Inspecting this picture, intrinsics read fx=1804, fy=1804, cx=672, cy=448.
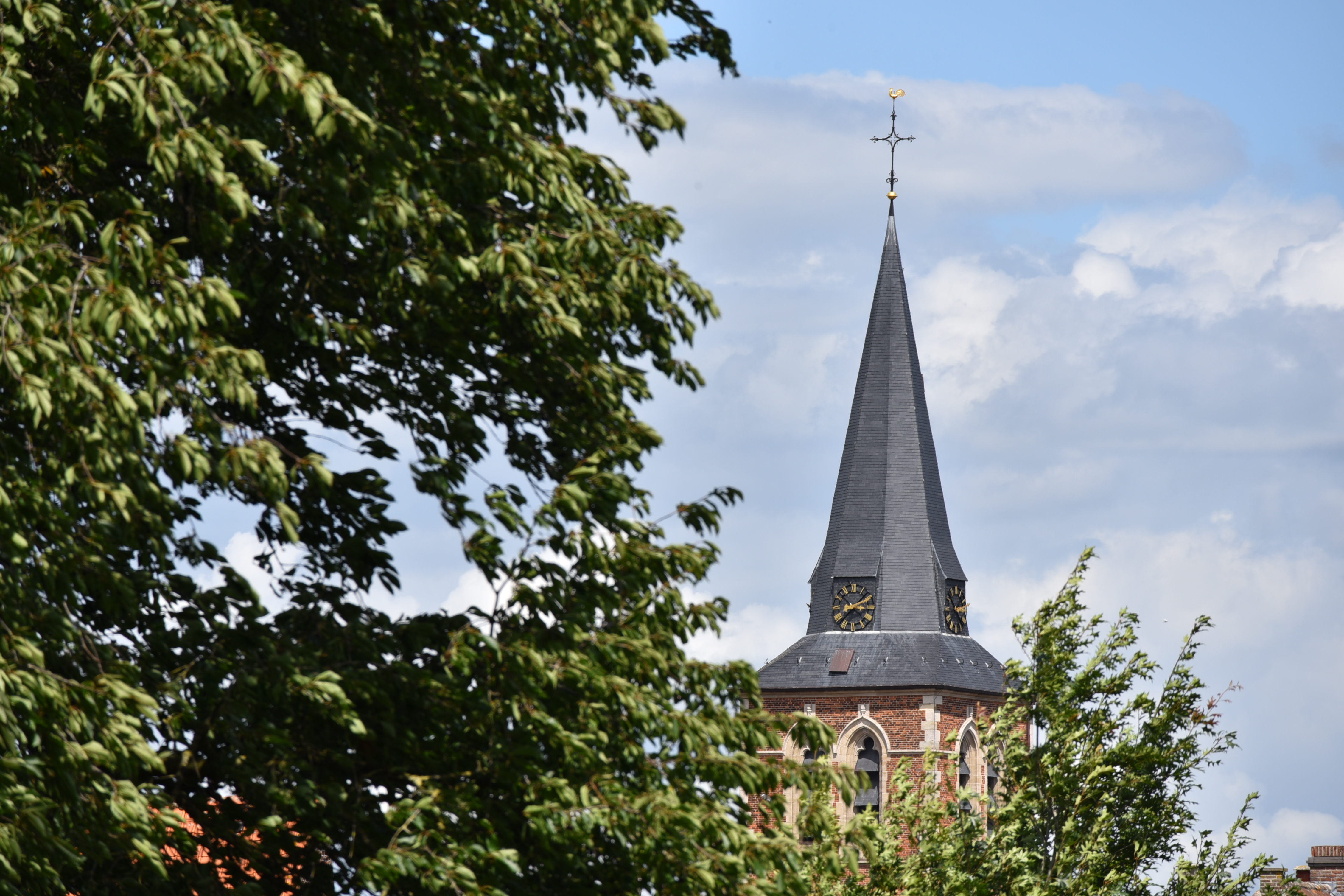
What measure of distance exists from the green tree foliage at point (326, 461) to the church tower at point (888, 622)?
48108 mm

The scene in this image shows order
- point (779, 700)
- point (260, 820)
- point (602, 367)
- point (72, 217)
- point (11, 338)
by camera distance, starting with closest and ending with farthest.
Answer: point (11, 338)
point (72, 217)
point (260, 820)
point (602, 367)
point (779, 700)

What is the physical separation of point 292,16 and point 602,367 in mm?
2504

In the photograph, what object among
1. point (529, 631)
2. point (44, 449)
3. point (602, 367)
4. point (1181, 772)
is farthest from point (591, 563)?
point (1181, 772)

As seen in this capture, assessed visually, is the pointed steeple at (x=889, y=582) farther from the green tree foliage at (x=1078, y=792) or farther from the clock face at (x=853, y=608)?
the green tree foliage at (x=1078, y=792)

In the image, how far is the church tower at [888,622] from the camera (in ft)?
195

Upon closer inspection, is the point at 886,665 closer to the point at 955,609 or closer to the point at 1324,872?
the point at 955,609

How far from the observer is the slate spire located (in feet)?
198

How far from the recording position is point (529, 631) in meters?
9.54

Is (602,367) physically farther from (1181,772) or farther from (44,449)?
(1181,772)

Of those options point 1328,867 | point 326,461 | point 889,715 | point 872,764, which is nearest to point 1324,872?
point 1328,867

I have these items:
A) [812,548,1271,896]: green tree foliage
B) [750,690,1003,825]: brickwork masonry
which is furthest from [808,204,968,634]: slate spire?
[812,548,1271,896]: green tree foliage

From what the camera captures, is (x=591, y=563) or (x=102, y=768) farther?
(x=591, y=563)

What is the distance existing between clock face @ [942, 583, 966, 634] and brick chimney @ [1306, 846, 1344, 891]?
32.6 m

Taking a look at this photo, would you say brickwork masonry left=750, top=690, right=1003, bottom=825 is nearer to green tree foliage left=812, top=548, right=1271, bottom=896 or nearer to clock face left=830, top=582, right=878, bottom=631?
clock face left=830, top=582, right=878, bottom=631
